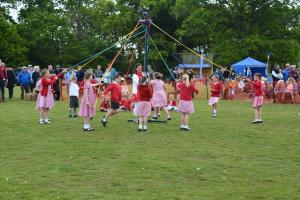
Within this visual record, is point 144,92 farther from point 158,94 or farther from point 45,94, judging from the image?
point 45,94

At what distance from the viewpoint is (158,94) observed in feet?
51.0

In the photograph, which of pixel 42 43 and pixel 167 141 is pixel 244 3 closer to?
pixel 42 43

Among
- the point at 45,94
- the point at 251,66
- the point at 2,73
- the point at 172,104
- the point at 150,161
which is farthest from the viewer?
the point at 251,66

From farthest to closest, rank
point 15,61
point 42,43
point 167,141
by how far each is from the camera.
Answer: point 42,43 < point 15,61 < point 167,141

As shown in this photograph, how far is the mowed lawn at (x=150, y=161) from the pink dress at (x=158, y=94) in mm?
810

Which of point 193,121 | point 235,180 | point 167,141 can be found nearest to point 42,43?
point 193,121

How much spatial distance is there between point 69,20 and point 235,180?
56462 millimetres

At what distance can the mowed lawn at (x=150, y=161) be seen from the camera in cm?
714

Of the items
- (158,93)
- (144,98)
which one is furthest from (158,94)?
(144,98)

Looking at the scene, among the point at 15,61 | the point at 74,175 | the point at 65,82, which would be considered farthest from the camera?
the point at 15,61

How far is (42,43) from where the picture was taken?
5644cm

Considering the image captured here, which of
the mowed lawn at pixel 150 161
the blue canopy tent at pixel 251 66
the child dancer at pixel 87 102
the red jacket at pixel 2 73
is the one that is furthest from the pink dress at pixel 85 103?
the blue canopy tent at pixel 251 66

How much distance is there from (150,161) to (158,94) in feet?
21.4

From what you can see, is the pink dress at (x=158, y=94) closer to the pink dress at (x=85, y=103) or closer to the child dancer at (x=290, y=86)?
the pink dress at (x=85, y=103)
